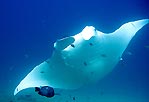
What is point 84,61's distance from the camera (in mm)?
5121

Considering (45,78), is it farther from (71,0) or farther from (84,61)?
(71,0)

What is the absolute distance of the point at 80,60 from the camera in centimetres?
513

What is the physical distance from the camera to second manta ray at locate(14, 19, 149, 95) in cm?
502

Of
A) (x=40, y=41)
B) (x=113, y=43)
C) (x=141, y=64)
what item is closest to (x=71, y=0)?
(x=40, y=41)

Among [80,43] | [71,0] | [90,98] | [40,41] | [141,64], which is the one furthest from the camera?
[90,98]

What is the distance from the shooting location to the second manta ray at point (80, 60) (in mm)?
5023

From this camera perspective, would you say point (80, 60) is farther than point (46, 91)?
Yes

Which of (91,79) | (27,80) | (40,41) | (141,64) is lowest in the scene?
(91,79)

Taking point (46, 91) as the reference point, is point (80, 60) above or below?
above

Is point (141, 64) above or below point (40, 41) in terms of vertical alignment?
below

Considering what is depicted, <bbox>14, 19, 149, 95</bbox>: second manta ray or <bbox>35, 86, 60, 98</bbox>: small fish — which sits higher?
<bbox>14, 19, 149, 95</bbox>: second manta ray

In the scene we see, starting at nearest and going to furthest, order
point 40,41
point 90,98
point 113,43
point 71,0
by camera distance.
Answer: point 113,43, point 71,0, point 40,41, point 90,98

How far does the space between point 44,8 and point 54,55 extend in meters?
10.9

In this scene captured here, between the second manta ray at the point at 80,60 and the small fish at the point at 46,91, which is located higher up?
the second manta ray at the point at 80,60
